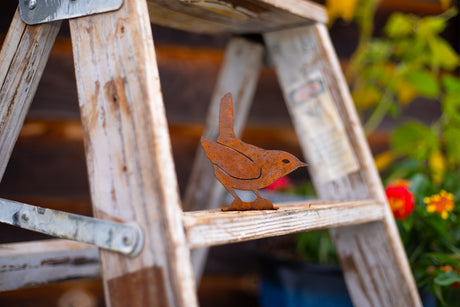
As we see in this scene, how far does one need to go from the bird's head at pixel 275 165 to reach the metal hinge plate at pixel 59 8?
308 millimetres

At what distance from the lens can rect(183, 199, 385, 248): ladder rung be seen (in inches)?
21.9

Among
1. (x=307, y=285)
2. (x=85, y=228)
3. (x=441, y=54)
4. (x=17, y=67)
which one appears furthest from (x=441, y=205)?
(x=17, y=67)

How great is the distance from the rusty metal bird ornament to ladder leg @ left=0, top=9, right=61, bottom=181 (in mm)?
304

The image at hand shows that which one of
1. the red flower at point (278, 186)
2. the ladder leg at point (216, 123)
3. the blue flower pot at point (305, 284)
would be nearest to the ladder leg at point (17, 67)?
the ladder leg at point (216, 123)

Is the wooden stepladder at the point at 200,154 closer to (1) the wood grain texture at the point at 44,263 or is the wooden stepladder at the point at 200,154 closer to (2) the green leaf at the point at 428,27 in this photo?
(1) the wood grain texture at the point at 44,263

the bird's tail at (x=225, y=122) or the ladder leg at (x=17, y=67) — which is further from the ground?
the ladder leg at (x=17, y=67)

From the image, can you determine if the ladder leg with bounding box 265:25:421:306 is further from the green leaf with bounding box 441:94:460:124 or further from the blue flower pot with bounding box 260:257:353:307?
the green leaf with bounding box 441:94:460:124

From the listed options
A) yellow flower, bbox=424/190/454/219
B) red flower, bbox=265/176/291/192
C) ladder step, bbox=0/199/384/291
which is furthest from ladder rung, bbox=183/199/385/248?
red flower, bbox=265/176/291/192

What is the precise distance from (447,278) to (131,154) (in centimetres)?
69

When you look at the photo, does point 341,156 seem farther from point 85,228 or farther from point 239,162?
point 85,228

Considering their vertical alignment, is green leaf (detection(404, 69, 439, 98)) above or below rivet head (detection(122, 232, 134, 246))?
above

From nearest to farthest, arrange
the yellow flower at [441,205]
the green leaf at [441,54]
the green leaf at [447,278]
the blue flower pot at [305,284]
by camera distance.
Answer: the green leaf at [447,278] → the yellow flower at [441,205] → the blue flower pot at [305,284] → the green leaf at [441,54]

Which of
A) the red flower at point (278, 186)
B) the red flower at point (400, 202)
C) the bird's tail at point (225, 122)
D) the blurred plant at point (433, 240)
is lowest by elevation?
the blurred plant at point (433, 240)

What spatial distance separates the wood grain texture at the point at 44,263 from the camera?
2.48 feet
